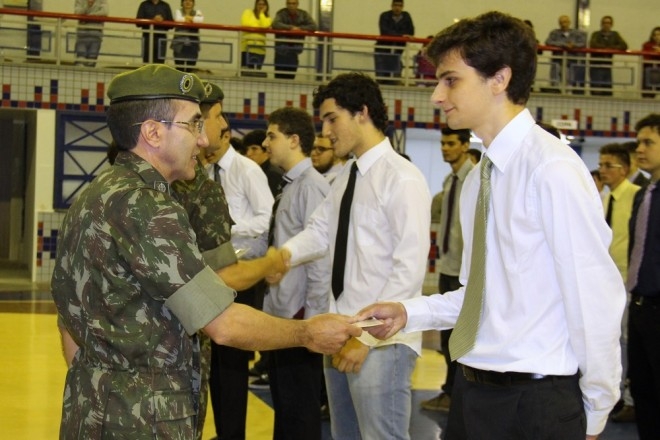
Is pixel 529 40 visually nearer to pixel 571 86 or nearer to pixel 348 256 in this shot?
pixel 348 256

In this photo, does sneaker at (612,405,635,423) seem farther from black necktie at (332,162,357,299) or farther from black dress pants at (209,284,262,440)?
black necktie at (332,162,357,299)

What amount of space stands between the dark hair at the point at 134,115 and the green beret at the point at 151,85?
0.06 ft

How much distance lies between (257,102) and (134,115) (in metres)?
10.9

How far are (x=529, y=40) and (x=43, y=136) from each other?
1138 centimetres

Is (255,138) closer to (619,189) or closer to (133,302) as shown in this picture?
(619,189)

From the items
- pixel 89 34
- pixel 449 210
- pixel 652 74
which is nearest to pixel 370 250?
pixel 449 210

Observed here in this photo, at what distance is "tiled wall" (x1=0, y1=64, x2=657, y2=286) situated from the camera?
12914 mm

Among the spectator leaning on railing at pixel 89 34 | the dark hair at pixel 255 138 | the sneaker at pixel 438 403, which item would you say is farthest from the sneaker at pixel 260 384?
the spectator leaning on railing at pixel 89 34

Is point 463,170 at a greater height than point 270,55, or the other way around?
point 270,55

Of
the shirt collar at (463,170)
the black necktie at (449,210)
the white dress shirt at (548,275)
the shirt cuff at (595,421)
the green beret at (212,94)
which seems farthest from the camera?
the black necktie at (449,210)

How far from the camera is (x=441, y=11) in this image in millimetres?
16766

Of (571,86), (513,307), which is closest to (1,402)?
(513,307)

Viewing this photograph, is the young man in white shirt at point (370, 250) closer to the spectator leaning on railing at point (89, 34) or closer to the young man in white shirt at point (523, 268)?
the young man in white shirt at point (523, 268)

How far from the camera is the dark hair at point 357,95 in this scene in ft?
13.3
